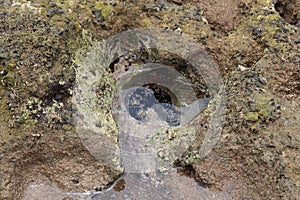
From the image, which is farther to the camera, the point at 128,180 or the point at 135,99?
the point at 135,99

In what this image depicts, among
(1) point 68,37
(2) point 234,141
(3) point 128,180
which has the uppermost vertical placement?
(1) point 68,37

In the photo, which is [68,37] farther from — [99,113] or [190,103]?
[190,103]

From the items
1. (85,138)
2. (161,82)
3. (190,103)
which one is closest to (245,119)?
(190,103)

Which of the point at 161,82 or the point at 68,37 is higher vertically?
the point at 68,37

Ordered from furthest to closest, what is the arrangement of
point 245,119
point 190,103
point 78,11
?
point 190,103 < point 78,11 < point 245,119

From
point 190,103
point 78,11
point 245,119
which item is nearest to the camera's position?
point 245,119

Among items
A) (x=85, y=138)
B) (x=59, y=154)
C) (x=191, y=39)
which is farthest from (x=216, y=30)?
(x=59, y=154)

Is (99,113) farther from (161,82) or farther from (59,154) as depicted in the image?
(161,82)
